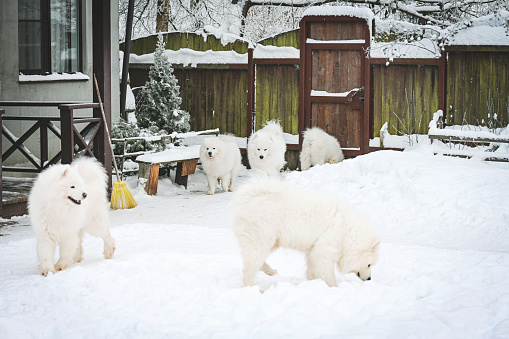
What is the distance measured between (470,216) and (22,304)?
5.80m

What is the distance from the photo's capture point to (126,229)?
884 cm

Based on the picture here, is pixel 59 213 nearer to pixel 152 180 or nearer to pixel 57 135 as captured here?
pixel 57 135

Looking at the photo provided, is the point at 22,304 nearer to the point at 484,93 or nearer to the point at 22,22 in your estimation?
the point at 22,22

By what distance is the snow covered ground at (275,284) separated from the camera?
494cm

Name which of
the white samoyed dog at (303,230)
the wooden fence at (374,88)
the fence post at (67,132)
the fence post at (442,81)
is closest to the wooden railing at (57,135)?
the fence post at (67,132)

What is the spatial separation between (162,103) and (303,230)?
8979 mm

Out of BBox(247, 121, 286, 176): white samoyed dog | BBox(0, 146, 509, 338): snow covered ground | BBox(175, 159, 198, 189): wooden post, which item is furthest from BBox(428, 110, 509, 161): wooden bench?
BBox(175, 159, 198, 189): wooden post

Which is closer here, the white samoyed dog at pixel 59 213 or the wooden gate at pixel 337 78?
the white samoyed dog at pixel 59 213

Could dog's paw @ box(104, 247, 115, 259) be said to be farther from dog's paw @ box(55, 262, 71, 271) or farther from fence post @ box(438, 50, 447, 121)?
fence post @ box(438, 50, 447, 121)

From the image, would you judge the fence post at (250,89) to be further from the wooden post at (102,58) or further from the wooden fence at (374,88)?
the wooden post at (102,58)

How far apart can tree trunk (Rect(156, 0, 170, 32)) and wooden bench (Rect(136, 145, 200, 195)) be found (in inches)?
380

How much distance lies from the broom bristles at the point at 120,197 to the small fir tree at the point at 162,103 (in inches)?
151

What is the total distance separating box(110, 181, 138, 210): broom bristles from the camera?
1059 cm

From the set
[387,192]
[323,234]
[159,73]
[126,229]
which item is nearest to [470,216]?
[387,192]
